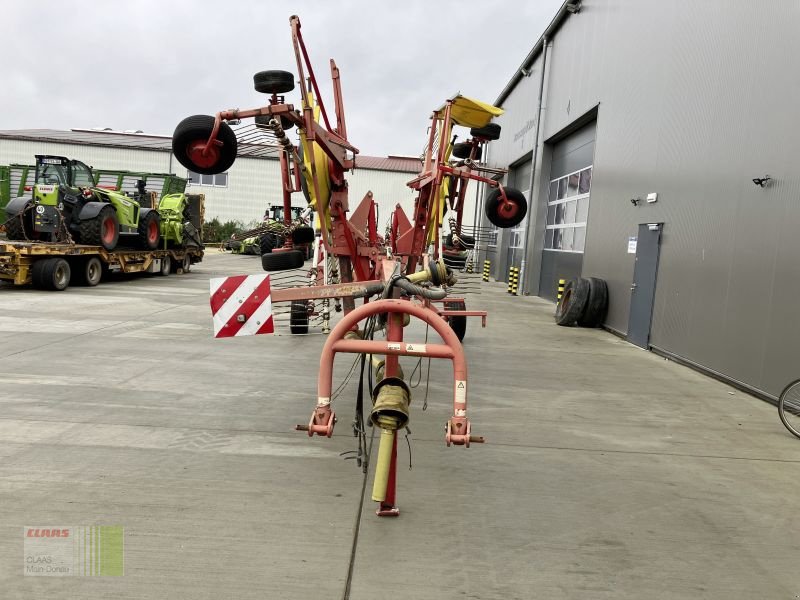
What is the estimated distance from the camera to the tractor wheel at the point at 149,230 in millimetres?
16098

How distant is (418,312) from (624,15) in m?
11.2

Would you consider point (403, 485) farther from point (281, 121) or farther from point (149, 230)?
point (149, 230)

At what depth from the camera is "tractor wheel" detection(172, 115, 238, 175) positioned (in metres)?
3.95

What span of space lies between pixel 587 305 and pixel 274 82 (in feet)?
28.9

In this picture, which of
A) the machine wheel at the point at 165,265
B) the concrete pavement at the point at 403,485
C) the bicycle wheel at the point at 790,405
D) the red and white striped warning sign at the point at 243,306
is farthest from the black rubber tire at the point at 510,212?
the machine wheel at the point at 165,265

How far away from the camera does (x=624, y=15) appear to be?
38.3 feet

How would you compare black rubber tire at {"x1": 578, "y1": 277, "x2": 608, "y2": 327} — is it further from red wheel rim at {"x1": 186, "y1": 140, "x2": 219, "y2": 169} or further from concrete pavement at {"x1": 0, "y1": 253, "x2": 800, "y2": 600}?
red wheel rim at {"x1": 186, "y1": 140, "x2": 219, "y2": 169}

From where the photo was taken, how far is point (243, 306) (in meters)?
3.45

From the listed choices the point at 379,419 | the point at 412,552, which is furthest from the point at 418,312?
the point at 412,552

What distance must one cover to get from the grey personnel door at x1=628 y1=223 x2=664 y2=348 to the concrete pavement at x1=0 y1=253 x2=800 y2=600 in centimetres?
259

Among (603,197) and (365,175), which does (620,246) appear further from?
(365,175)

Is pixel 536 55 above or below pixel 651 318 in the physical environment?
above

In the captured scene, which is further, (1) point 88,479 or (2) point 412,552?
(1) point 88,479

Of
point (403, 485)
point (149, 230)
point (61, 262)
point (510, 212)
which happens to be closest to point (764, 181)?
point (510, 212)
